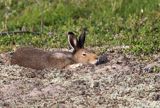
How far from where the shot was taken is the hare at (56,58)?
11414 mm

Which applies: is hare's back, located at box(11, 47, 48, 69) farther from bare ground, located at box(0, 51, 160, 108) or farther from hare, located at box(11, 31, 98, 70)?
bare ground, located at box(0, 51, 160, 108)

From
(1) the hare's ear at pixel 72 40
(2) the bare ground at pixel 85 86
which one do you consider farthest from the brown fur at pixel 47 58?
(2) the bare ground at pixel 85 86

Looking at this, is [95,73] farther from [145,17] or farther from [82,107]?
[145,17]

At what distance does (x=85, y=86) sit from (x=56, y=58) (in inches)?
70.7

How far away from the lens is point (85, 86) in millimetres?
9797

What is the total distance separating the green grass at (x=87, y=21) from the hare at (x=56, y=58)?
132cm

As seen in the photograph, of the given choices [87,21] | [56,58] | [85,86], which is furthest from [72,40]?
[87,21]

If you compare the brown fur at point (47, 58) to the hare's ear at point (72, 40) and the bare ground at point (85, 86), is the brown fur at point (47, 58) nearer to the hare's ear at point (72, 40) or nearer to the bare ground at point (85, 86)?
the hare's ear at point (72, 40)

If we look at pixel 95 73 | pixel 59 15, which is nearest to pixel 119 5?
pixel 59 15

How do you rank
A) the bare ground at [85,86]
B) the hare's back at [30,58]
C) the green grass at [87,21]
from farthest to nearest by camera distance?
the green grass at [87,21] → the hare's back at [30,58] → the bare ground at [85,86]

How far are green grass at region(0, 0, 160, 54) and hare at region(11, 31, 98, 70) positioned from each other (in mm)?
1316

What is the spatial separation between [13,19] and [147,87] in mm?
7562

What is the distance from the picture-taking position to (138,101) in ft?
29.6

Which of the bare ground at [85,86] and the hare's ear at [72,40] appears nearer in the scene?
the bare ground at [85,86]
